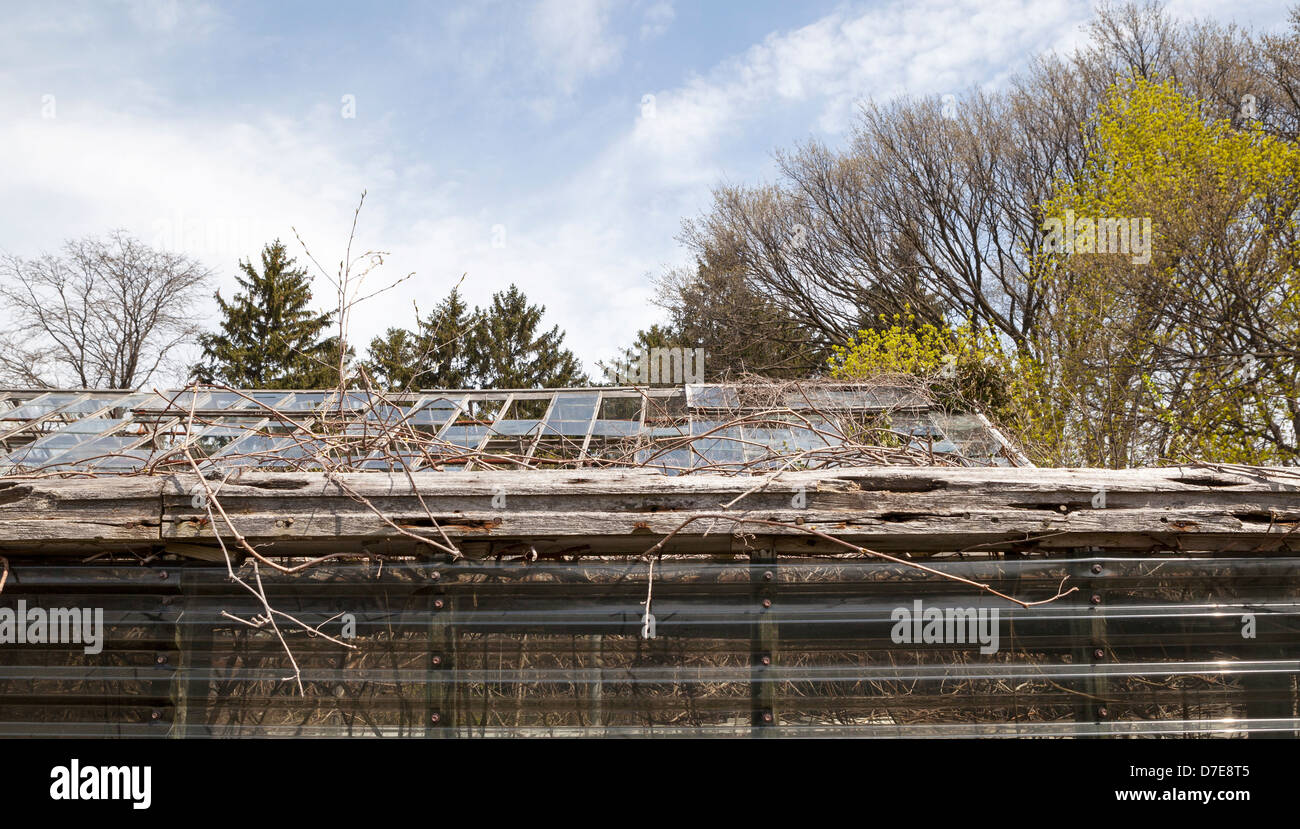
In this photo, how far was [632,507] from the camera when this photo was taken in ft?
12.2

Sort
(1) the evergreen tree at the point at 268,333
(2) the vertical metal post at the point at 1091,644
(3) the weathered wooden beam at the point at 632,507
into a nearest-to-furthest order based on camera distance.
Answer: (3) the weathered wooden beam at the point at 632,507, (2) the vertical metal post at the point at 1091,644, (1) the evergreen tree at the point at 268,333

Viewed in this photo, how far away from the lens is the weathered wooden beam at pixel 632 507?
372 centimetres

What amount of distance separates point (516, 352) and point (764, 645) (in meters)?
34.9

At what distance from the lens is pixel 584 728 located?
12.6 feet

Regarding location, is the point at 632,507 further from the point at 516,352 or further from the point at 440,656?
the point at 516,352

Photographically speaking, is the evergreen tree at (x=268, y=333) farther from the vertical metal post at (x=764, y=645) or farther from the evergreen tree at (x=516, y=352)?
the vertical metal post at (x=764, y=645)

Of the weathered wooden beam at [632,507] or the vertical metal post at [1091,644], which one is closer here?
the weathered wooden beam at [632,507]

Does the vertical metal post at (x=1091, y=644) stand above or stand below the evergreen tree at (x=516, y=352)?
below

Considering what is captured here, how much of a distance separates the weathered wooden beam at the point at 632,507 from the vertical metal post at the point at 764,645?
0.63 ft

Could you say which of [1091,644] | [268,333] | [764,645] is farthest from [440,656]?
[268,333]

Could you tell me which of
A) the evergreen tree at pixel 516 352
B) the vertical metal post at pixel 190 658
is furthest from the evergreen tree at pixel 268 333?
the vertical metal post at pixel 190 658
